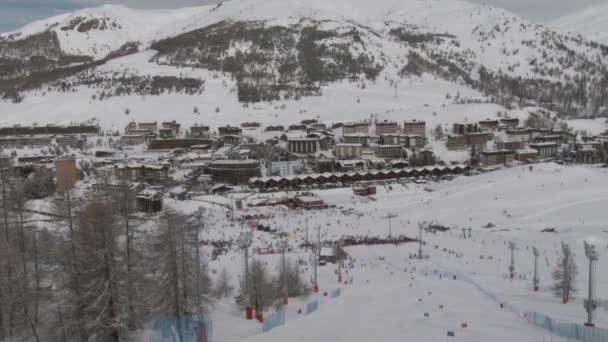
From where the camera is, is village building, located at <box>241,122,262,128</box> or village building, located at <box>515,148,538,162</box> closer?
village building, located at <box>515,148,538,162</box>

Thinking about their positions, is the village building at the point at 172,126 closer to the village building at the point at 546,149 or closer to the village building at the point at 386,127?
the village building at the point at 386,127

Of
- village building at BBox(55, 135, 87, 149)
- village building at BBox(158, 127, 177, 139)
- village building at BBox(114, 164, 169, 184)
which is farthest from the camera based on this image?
village building at BBox(158, 127, 177, 139)

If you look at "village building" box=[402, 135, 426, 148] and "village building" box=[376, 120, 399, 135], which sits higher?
"village building" box=[376, 120, 399, 135]

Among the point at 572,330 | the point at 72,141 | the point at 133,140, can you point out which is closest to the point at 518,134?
the point at 133,140

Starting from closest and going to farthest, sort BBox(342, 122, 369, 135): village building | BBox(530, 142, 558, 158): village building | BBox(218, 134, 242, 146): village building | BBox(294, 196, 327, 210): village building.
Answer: BBox(294, 196, 327, 210): village building < BBox(530, 142, 558, 158): village building < BBox(218, 134, 242, 146): village building < BBox(342, 122, 369, 135): village building

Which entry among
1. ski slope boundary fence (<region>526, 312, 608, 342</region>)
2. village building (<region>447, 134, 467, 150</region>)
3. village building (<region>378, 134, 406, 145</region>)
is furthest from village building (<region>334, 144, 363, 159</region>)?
ski slope boundary fence (<region>526, 312, 608, 342</region>)

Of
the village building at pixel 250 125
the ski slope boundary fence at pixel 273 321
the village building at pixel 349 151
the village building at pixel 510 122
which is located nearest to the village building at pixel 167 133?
the village building at pixel 250 125

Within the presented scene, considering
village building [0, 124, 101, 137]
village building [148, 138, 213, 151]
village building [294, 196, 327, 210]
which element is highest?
village building [0, 124, 101, 137]

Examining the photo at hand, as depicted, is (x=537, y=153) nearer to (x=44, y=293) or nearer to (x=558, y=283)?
(x=558, y=283)

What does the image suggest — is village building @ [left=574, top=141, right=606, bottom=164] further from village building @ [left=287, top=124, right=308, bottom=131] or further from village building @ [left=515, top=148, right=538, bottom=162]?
village building @ [left=287, top=124, right=308, bottom=131]
